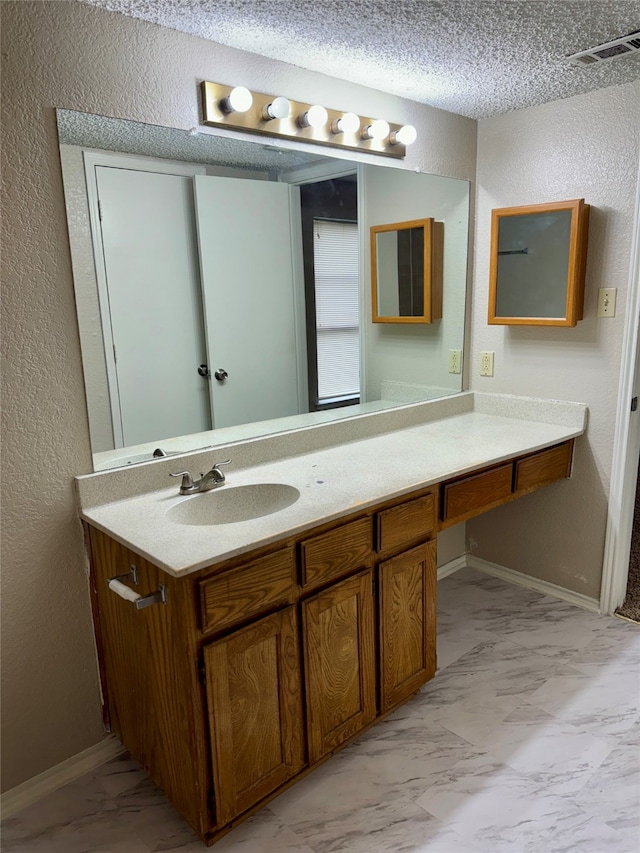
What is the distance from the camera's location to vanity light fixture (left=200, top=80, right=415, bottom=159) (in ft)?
5.86

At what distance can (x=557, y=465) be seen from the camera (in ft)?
8.18

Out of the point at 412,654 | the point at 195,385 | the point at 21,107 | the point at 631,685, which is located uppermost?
the point at 21,107

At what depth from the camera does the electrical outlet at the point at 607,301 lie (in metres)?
2.34

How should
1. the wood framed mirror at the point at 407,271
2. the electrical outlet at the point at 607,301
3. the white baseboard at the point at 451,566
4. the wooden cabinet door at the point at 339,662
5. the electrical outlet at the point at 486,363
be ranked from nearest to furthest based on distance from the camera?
the wooden cabinet door at the point at 339,662
the electrical outlet at the point at 607,301
the wood framed mirror at the point at 407,271
the electrical outlet at the point at 486,363
the white baseboard at the point at 451,566

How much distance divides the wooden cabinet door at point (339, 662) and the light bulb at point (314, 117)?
4.87 feet

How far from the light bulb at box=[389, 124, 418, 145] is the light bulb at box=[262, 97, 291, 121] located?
544 mm

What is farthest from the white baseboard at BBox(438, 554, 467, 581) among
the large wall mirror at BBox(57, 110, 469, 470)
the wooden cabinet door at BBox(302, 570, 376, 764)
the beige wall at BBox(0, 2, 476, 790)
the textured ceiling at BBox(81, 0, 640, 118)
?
the textured ceiling at BBox(81, 0, 640, 118)

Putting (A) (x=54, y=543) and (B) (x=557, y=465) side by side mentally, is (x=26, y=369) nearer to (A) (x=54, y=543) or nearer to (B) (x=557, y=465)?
(A) (x=54, y=543)

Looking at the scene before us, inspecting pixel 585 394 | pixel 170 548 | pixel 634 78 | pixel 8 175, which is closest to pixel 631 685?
pixel 585 394

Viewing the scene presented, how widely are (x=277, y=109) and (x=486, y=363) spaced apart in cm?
147

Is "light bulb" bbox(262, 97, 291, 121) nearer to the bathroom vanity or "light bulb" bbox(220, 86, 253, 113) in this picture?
"light bulb" bbox(220, 86, 253, 113)

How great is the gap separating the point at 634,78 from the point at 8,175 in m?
2.12

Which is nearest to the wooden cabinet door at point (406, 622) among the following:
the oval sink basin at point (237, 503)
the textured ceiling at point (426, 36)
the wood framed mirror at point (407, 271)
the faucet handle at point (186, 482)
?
the oval sink basin at point (237, 503)

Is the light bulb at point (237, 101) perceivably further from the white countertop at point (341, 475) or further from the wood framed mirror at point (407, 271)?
the white countertop at point (341, 475)
